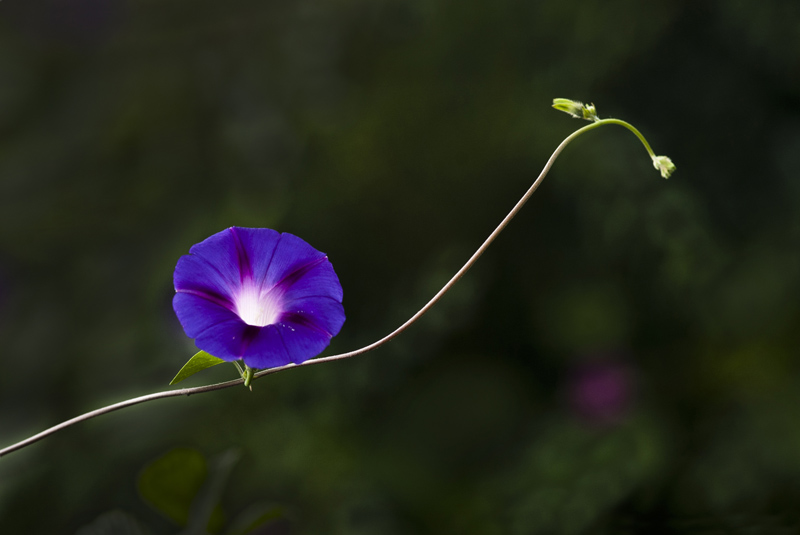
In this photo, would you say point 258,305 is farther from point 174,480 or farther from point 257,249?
point 174,480

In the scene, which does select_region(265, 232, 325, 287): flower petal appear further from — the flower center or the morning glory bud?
the morning glory bud

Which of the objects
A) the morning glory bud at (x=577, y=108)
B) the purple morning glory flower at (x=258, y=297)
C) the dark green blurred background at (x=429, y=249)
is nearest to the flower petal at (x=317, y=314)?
the purple morning glory flower at (x=258, y=297)

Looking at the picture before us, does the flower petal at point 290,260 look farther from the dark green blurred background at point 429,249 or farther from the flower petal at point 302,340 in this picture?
the dark green blurred background at point 429,249

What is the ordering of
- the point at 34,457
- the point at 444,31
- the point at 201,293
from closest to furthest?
the point at 201,293, the point at 34,457, the point at 444,31

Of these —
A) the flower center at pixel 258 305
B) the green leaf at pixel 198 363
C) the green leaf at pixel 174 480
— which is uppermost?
the flower center at pixel 258 305

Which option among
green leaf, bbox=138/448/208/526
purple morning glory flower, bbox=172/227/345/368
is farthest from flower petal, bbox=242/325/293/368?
green leaf, bbox=138/448/208/526

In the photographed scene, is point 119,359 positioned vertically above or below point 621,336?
above

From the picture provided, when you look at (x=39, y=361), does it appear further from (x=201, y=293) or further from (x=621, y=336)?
(x=621, y=336)

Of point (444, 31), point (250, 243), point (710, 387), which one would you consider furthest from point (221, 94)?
point (710, 387)
